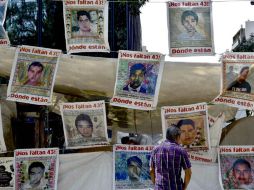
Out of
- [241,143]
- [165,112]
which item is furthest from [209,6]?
[241,143]

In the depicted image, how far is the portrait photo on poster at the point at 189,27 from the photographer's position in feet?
21.3

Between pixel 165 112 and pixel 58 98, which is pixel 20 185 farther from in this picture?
pixel 165 112

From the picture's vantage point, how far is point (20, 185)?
21.6ft

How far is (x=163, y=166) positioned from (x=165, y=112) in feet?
4.55

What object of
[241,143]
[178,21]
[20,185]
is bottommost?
[20,185]

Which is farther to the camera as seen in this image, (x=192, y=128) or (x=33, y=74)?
(x=192, y=128)

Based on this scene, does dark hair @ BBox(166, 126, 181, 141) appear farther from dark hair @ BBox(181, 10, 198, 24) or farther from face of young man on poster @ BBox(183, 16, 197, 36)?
dark hair @ BBox(181, 10, 198, 24)

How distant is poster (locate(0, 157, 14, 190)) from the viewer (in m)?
6.62

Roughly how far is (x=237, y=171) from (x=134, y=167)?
1.34m

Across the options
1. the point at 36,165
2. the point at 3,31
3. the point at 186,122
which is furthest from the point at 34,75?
the point at 186,122

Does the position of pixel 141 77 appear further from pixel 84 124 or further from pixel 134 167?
pixel 134 167

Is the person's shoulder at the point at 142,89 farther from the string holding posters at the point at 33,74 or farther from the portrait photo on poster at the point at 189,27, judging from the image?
the string holding posters at the point at 33,74

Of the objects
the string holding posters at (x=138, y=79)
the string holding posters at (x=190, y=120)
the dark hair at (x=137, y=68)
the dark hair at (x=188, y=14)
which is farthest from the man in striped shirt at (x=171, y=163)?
the dark hair at (x=188, y=14)

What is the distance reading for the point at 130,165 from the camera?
21.8 feet
